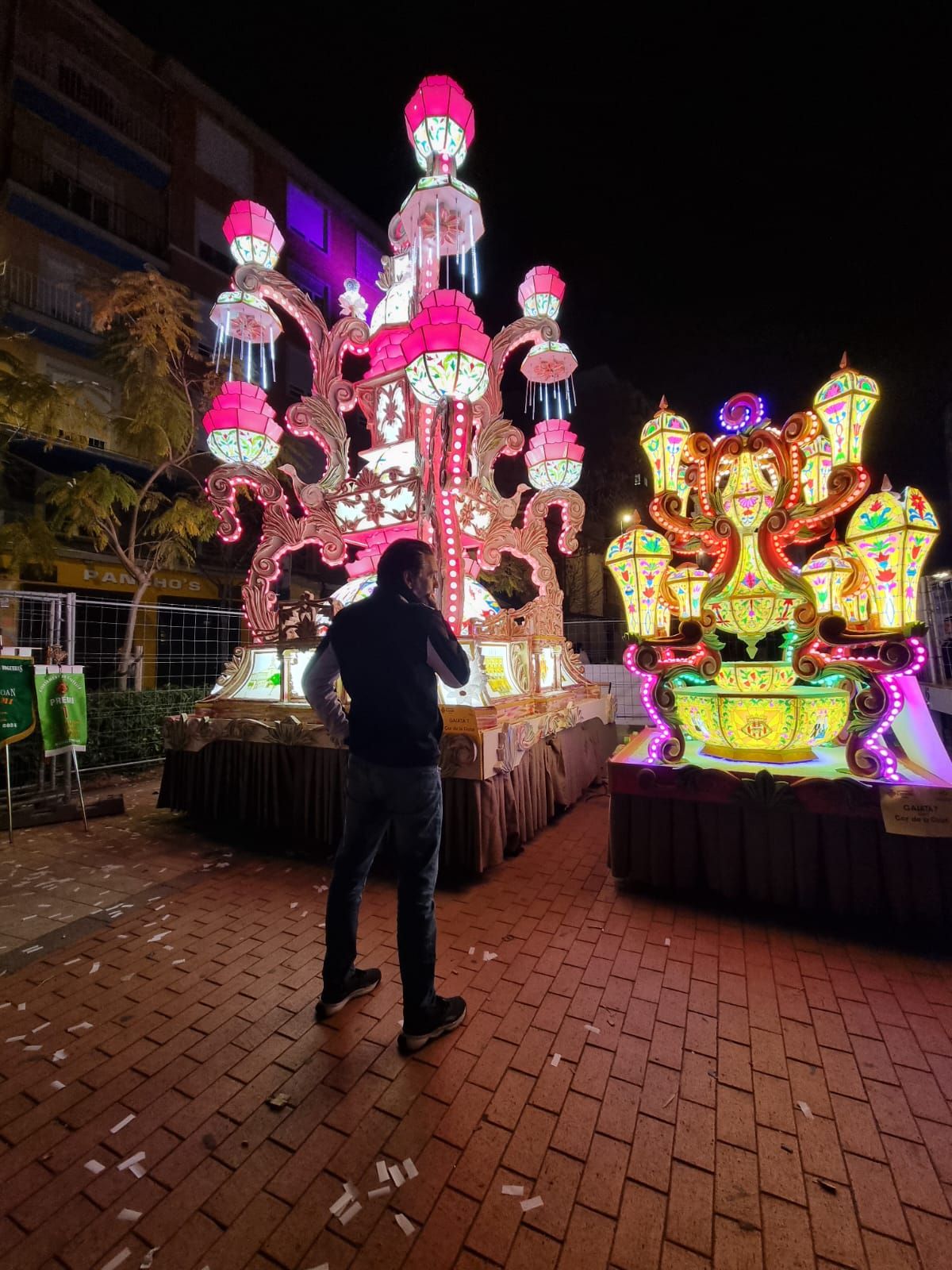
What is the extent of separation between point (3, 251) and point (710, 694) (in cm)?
1661

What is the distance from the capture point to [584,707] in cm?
643

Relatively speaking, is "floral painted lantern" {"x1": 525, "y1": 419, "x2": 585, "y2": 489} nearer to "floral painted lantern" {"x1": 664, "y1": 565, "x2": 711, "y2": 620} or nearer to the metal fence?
"floral painted lantern" {"x1": 664, "y1": 565, "x2": 711, "y2": 620}

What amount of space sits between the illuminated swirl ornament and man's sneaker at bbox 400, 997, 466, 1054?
13.8ft

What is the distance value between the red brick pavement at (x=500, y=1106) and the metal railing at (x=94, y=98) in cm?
2009

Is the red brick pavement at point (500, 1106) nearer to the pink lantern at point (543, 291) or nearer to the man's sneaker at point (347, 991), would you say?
the man's sneaker at point (347, 991)

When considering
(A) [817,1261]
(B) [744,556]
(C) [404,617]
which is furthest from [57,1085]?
(B) [744,556]

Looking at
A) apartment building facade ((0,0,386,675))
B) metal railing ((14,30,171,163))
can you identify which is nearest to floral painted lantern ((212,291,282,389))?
apartment building facade ((0,0,386,675))

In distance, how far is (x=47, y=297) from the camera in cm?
1205

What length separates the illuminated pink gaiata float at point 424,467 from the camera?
4.28 meters

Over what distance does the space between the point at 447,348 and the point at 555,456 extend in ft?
9.06

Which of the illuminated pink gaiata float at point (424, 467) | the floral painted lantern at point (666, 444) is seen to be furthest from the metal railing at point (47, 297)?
the floral painted lantern at point (666, 444)

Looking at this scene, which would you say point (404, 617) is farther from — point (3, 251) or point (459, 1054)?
point (3, 251)

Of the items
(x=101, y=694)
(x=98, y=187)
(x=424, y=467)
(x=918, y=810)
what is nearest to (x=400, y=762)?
(x=918, y=810)

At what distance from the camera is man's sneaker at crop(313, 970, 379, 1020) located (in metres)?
2.27
